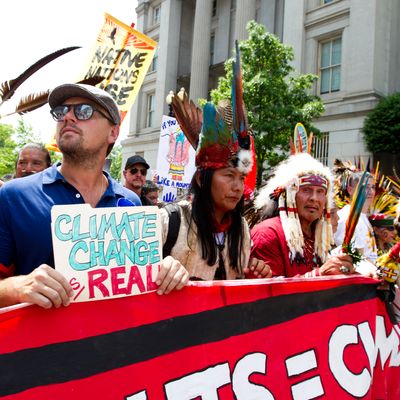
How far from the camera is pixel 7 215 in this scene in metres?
1.62

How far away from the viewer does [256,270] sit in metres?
2.42

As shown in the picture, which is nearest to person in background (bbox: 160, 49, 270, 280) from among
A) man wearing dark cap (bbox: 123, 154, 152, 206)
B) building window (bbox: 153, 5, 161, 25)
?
man wearing dark cap (bbox: 123, 154, 152, 206)

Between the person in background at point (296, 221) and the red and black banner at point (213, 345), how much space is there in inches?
23.7

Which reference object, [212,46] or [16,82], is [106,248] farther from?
[212,46]

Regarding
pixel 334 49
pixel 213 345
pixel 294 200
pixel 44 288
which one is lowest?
pixel 213 345

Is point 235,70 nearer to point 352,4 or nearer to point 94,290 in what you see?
point 94,290

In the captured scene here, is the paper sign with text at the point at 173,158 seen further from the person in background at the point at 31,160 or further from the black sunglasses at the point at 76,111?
Answer: the black sunglasses at the point at 76,111

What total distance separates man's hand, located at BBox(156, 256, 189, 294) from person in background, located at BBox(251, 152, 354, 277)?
1.32 meters

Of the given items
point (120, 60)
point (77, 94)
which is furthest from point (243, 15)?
point (77, 94)

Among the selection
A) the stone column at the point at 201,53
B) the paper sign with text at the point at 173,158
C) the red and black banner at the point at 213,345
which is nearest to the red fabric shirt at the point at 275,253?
the red and black banner at the point at 213,345

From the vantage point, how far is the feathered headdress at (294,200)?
3.04 metres

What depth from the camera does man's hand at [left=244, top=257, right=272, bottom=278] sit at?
95.3 inches

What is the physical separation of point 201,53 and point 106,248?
2466 cm

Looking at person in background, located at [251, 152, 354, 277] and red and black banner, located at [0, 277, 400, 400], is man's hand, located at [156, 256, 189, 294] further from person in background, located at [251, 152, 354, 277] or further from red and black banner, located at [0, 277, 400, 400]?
person in background, located at [251, 152, 354, 277]
